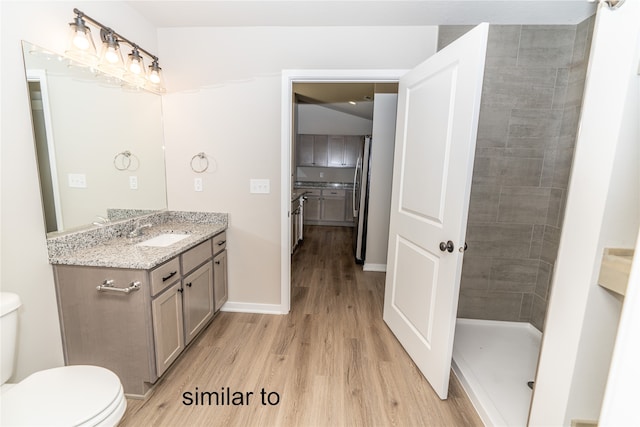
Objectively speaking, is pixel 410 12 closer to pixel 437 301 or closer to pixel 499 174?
pixel 499 174

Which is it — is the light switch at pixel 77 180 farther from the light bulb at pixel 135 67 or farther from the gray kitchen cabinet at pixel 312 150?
the gray kitchen cabinet at pixel 312 150

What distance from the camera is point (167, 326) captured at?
1.66 m

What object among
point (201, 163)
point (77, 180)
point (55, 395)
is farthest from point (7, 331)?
point (201, 163)

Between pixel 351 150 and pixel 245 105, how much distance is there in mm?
4323

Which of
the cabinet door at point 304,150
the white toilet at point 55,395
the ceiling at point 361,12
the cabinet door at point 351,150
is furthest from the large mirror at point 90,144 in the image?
the cabinet door at point 351,150

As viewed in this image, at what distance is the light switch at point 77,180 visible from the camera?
5.29 feet

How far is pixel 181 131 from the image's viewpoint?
2369mm

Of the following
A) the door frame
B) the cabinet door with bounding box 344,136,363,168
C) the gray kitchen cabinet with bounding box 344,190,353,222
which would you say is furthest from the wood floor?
the cabinet door with bounding box 344,136,363,168

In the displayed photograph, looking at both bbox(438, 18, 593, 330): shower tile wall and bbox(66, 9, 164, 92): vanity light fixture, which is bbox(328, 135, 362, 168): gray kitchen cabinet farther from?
bbox(66, 9, 164, 92): vanity light fixture

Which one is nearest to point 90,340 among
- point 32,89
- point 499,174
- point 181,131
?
point 32,89

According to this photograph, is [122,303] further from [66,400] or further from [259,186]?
[259,186]

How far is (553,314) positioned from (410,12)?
1.95 metres

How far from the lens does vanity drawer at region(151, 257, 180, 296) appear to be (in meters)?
1.52

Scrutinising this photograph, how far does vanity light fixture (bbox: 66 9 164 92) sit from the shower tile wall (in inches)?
86.5
